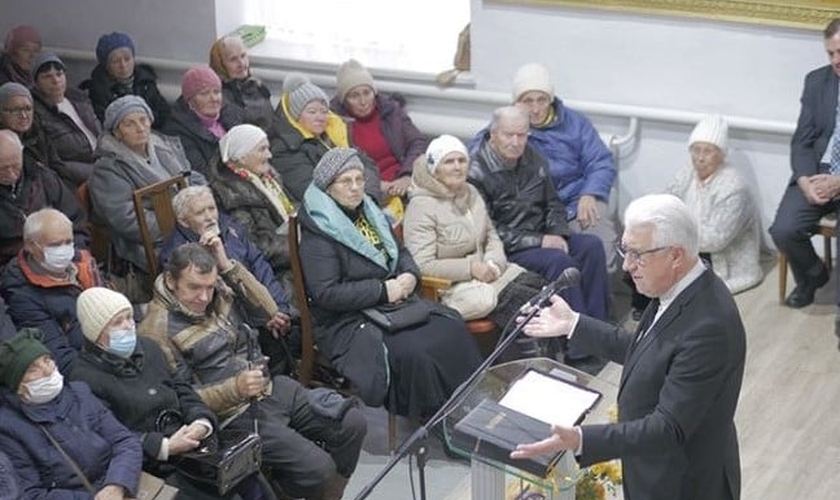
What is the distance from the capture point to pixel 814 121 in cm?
672

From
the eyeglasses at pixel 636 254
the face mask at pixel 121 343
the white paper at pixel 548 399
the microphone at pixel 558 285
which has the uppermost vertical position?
the eyeglasses at pixel 636 254

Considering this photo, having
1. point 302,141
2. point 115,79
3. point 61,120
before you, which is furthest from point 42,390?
point 115,79

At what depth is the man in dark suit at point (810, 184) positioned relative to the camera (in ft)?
21.7

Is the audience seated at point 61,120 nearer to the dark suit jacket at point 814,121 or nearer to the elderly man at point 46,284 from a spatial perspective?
the elderly man at point 46,284

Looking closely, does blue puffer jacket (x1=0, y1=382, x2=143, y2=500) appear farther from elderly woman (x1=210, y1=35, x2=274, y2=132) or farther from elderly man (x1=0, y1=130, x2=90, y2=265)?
elderly woman (x1=210, y1=35, x2=274, y2=132)

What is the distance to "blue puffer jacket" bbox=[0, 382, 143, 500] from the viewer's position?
454cm

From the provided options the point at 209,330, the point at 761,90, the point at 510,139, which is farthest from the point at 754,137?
the point at 209,330

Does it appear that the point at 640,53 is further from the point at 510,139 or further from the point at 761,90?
the point at 510,139

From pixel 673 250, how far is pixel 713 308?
0.56 feet

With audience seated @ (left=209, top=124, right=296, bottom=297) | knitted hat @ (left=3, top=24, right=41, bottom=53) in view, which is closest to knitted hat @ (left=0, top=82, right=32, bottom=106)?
audience seated @ (left=209, top=124, right=296, bottom=297)

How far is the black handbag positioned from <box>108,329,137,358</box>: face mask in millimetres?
388

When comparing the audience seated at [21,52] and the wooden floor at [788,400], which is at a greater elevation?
the audience seated at [21,52]

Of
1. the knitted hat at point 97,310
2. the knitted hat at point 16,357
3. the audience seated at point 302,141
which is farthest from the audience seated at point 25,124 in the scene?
the knitted hat at point 16,357

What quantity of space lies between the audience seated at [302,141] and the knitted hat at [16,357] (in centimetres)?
228
